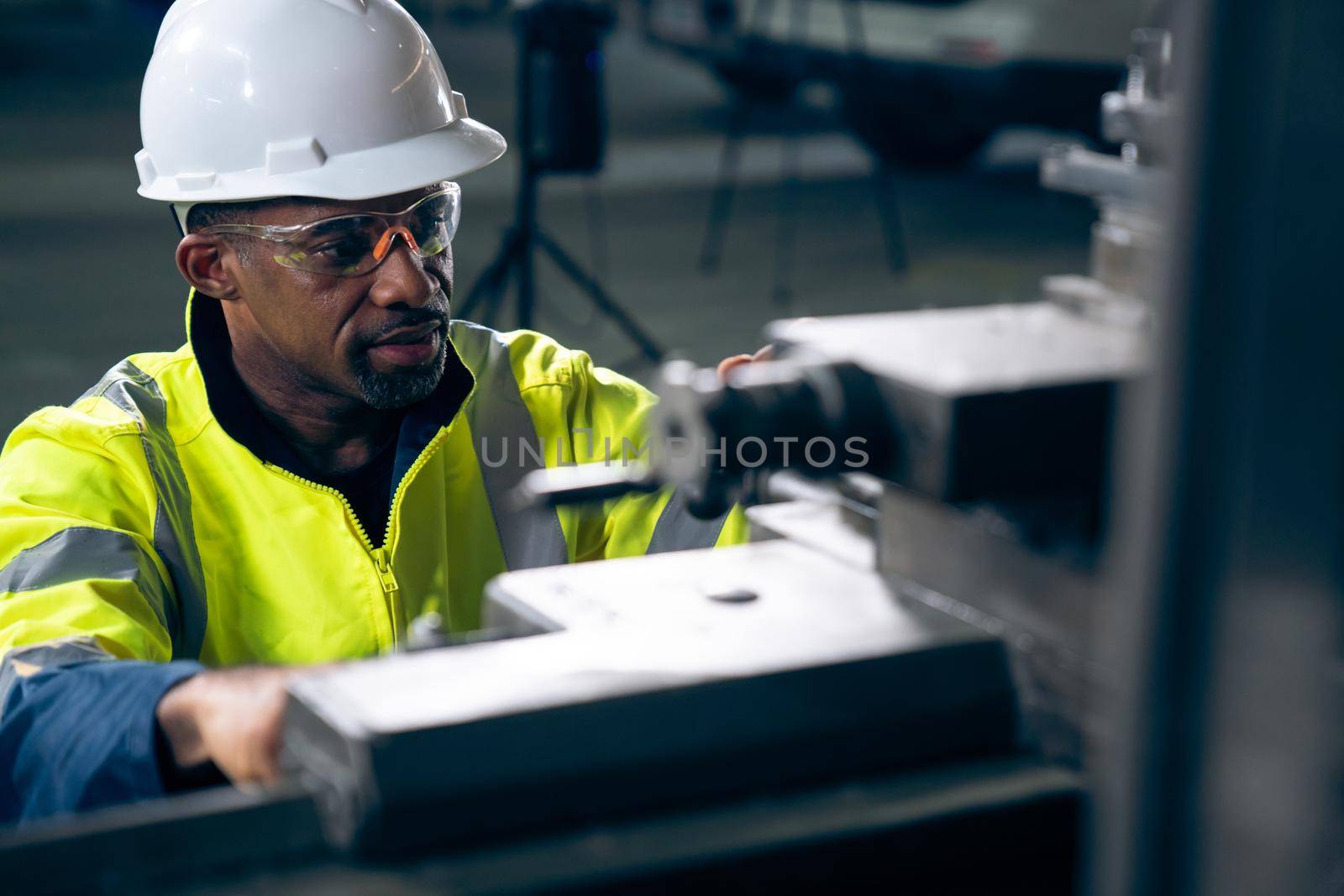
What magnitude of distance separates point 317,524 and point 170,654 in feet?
0.97

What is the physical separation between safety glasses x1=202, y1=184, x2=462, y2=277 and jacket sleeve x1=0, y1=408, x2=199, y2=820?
13.0 inches

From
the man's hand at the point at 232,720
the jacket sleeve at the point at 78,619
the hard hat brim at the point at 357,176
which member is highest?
the hard hat brim at the point at 357,176

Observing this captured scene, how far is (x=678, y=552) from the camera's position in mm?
1395

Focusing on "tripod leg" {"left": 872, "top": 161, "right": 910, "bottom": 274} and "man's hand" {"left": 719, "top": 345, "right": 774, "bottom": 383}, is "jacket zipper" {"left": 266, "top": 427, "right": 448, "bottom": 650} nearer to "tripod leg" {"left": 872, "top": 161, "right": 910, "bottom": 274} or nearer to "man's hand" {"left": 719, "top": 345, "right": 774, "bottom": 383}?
"man's hand" {"left": 719, "top": 345, "right": 774, "bottom": 383}

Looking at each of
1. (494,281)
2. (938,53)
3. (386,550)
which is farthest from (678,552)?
(938,53)

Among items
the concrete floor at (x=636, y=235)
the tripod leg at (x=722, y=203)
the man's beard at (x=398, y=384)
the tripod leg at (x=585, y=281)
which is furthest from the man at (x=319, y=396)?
the tripod leg at (x=722, y=203)

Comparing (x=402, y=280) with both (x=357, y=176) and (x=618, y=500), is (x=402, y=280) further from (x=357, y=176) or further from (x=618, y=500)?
(x=618, y=500)

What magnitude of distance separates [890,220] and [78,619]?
642cm

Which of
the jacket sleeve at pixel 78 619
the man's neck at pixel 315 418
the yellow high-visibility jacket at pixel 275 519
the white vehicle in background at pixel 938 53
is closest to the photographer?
the jacket sleeve at pixel 78 619

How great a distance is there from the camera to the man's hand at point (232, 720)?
1.03 meters

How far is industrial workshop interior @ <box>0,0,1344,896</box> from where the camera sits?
0.55 meters

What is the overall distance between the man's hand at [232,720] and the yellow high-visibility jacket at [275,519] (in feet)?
0.93

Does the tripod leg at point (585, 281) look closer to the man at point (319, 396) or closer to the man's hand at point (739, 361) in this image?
the man at point (319, 396)

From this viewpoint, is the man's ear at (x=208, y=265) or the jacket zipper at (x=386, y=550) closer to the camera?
the jacket zipper at (x=386, y=550)
